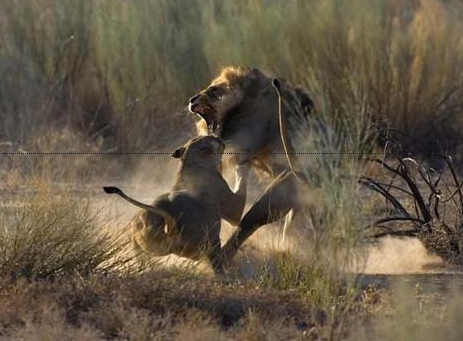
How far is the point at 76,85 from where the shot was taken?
16188 millimetres

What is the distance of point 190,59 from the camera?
16.0 metres

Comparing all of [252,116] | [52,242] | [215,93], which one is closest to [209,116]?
[215,93]

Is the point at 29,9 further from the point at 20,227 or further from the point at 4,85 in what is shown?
the point at 20,227

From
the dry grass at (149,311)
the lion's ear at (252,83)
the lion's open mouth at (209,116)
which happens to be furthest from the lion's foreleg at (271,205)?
the dry grass at (149,311)

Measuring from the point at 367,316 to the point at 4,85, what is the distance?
8.77 metres

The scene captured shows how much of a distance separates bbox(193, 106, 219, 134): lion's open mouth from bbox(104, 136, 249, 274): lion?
0.68 meters

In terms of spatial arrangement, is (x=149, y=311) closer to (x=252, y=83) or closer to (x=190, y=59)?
(x=252, y=83)

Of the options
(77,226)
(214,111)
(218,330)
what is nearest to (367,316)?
(218,330)

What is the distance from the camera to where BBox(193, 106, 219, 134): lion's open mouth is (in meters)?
10.6

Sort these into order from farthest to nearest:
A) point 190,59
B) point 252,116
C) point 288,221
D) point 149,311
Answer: point 190,59
point 252,116
point 288,221
point 149,311

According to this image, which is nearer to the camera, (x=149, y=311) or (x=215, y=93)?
(x=149, y=311)

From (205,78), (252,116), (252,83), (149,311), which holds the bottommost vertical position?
(149,311)

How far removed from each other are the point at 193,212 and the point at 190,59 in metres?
7.02

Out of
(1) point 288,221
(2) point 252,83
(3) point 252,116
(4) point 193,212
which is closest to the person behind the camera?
(4) point 193,212
